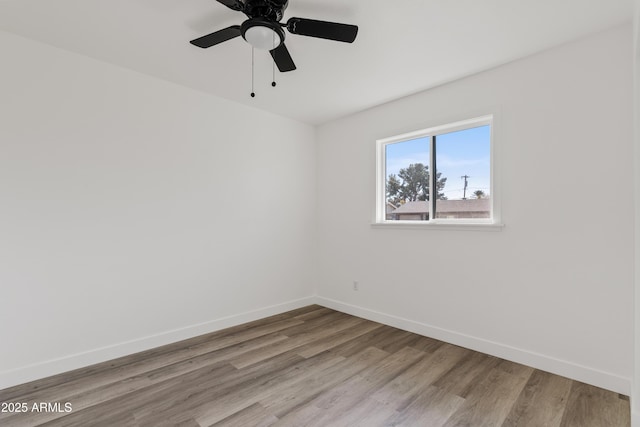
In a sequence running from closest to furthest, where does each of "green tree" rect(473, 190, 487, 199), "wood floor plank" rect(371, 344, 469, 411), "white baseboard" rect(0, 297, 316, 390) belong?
1. "wood floor plank" rect(371, 344, 469, 411)
2. "white baseboard" rect(0, 297, 316, 390)
3. "green tree" rect(473, 190, 487, 199)

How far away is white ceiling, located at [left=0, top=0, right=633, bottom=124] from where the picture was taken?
1941 mm

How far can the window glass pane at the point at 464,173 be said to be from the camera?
2.86 metres

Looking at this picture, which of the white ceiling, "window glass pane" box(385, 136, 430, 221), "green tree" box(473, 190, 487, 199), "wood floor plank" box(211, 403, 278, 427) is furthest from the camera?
"window glass pane" box(385, 136, 430, 221)

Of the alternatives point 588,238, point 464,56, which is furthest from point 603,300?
point 464,56

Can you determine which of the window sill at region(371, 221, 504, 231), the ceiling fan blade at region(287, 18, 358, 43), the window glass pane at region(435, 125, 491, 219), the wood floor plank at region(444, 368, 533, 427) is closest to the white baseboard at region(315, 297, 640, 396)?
the wood floor plank at region(444, 368, 533, 427)

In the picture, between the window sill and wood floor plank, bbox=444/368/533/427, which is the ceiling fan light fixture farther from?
wood floor plank, bbox=444/368/533/427

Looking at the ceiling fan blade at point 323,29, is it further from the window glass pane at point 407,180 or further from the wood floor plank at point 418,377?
the wood floor plank at point 418,377

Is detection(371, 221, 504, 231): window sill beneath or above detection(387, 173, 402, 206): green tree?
beneath

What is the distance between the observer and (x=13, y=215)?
7.31 ft

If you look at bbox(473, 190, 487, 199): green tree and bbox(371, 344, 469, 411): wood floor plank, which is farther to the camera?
bbox(473, 190, 487, 199): green tree

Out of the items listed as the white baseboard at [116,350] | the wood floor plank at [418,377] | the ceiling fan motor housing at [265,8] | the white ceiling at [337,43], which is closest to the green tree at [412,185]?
the white ceiling at [337,43]

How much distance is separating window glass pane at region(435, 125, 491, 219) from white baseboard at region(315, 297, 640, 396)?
115cm

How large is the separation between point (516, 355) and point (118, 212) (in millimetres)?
3626

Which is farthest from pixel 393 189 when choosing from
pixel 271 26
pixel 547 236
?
pixel 271 26
